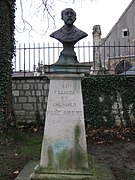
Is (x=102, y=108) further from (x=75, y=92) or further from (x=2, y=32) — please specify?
(x=75, y=92)

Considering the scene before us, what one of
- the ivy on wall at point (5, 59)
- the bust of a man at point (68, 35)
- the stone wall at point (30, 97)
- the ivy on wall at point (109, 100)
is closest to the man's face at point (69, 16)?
the bust of a man at point (68, 35)

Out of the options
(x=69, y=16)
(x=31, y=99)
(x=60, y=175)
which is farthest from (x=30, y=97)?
(x=60, y=175)

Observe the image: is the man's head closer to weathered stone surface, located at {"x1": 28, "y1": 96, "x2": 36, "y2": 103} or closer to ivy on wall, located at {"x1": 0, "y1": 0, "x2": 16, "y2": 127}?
ivy on wall, located at {"x1": 0, "y1": 0, "x2": 16, "y2": 127}

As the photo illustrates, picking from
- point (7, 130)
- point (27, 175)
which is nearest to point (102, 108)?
point (7, 130)

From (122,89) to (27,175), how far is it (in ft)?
19.7

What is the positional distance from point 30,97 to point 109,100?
2750mm

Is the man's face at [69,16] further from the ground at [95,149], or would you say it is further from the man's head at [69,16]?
the ground at [95,149]

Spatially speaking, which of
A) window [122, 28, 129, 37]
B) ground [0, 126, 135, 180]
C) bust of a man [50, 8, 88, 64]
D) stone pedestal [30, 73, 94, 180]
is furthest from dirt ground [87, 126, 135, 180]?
window [122, 28, 129, 37]

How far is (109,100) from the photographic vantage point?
10.5m

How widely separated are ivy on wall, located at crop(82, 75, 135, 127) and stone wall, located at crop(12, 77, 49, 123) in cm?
149

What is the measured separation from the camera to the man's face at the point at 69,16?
498 cm

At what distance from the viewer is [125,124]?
1042cm

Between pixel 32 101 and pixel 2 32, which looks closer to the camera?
pixel 2 32

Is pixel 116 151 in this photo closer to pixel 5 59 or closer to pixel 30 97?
pixel 5 59
